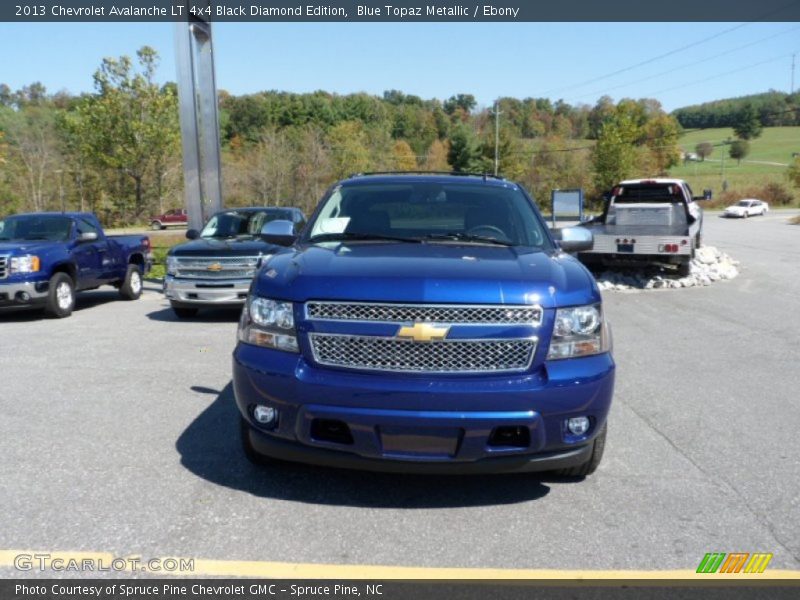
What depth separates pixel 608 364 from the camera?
139 inches

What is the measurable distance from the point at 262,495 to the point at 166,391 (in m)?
2.53

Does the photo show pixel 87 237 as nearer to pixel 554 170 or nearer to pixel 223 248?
pixel 223 248

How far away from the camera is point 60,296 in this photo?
10.4 metres

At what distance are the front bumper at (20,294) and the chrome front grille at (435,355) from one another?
27.1ft

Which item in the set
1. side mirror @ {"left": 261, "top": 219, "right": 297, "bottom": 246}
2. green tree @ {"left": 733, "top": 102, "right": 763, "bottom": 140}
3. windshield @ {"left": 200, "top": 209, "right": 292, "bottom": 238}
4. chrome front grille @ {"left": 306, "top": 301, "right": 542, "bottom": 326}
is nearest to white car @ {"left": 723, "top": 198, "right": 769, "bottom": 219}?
green tree @ {"left": 733, "top": 102, "right": 763, "bottom": 140}

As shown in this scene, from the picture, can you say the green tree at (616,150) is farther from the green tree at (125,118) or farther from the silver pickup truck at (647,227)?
the silver pickup truck at (647,227)

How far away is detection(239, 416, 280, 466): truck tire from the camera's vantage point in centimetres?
377

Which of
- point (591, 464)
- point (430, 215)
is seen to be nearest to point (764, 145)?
point (430, 215)

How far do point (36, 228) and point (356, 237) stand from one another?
864 cm

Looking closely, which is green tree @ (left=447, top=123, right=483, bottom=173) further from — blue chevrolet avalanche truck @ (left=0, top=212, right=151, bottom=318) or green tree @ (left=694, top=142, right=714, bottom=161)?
blue chevrolet avalanche truck @ (left=0, top=212, right=151, bottom=318)

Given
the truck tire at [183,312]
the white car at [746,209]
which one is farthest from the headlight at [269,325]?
the white car at [746,209]

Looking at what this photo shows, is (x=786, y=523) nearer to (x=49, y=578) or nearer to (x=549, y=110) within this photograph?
(x=49, y=578)

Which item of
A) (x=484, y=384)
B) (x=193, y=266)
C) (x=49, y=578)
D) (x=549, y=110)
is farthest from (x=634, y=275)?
(x=549, y=110)

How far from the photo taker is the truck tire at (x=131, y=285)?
1229cm
